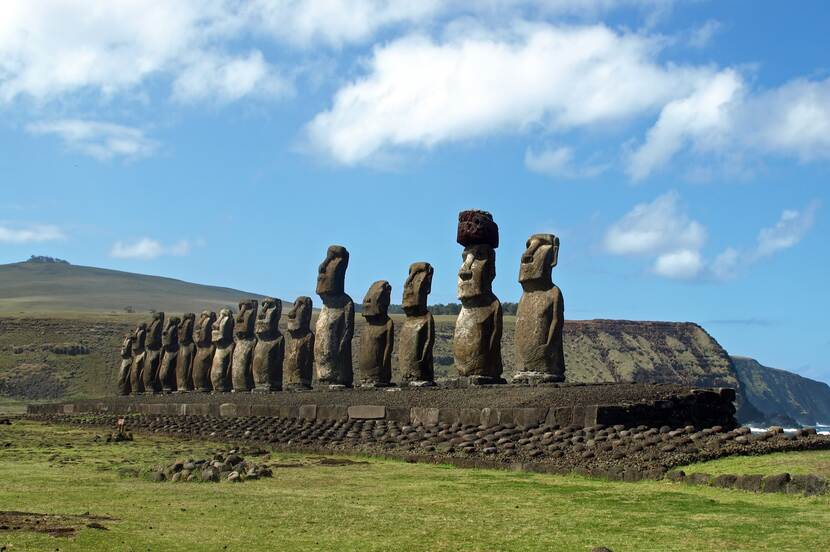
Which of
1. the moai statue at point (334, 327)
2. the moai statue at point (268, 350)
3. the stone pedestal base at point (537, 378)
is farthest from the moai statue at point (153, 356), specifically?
the stone pedestal base at point (537, 378)

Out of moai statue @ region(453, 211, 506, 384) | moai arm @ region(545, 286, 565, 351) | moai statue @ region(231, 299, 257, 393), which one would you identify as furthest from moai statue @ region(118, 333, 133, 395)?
moai arm @ region(545, 286, 565, 351)

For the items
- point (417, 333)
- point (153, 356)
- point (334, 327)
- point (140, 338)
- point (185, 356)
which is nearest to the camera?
point (417, 333)

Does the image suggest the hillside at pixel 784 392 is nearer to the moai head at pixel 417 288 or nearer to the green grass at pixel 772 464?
the moai head at pixel 417 288

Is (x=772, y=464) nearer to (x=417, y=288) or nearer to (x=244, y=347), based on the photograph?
(x=417, y=288)

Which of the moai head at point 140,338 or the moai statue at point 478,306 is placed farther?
the moai head at point 140,338

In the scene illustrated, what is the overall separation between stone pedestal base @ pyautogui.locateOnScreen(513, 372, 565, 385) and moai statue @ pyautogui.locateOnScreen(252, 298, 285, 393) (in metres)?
12.4

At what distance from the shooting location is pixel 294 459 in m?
17.2

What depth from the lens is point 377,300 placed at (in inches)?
1081

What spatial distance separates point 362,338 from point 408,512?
17.0m

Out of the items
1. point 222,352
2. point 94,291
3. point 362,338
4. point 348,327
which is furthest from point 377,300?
point 94,291

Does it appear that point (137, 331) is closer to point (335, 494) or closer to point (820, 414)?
point (335, 494)

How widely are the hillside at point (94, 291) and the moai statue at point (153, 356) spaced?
247ft

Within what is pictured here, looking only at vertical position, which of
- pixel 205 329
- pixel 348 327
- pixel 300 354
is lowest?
pixel 300 354

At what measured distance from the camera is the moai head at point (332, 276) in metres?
29.7
